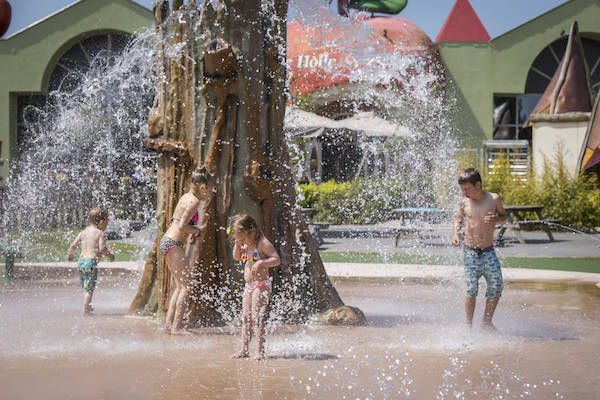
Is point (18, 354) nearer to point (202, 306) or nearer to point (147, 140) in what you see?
point (202, 306)

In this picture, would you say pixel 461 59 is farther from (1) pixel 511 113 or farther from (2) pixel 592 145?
(2) pixel 592 145

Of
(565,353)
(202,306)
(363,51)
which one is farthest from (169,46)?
(363,51)

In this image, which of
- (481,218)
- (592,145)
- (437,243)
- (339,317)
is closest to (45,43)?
(437,243)

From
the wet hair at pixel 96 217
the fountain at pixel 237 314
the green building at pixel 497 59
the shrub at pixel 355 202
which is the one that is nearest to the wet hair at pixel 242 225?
the fountain at pixel 237 314

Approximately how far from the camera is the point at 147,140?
6.45 metres

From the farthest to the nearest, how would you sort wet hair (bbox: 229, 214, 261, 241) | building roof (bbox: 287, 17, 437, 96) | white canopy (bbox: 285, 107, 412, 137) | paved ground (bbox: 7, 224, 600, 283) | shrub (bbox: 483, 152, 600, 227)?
1. building roof (bbox: 287, 17, 437, 96)
2. white canopy (bbox: 285, 107, 412, 137)
3. shrub (bbox: 483, 152, 600, 227)
4. paved ground (bbox: 7, 224, 600, 283)
5. wet hair (bbox: 229, 214, 261, 241)

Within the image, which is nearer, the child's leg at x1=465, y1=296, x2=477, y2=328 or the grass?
the child's leg at x1=465, y1=296, x2=477, y2=328

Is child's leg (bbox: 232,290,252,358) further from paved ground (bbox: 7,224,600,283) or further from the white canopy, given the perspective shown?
the white canopy

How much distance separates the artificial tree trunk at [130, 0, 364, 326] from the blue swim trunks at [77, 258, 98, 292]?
80 cm

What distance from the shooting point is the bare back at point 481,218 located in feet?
19.2

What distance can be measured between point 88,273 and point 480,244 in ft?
12.5

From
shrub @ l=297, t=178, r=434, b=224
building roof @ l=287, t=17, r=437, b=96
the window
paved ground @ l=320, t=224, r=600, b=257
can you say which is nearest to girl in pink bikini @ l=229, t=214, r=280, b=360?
paved ground @ l=320, t=224, r=600, b=257

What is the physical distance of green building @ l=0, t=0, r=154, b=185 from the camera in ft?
85.7

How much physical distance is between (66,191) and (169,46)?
14.2 meters
